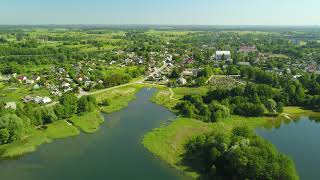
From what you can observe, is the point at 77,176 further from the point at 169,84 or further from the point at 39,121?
the point at 169,84

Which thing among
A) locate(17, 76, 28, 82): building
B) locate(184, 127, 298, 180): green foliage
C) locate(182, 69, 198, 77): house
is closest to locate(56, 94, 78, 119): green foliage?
locate(184, 127, 298, 180): green foliage

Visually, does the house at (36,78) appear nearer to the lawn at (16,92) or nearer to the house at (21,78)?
the house at (21,78)

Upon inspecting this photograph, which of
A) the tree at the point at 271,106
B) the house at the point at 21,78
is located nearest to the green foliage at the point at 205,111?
the tree at the point at 271,106

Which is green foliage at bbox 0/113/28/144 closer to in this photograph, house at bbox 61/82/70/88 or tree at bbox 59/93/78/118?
tree at bbox 59/93/78/118

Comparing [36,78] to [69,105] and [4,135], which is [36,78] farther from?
[4,135]

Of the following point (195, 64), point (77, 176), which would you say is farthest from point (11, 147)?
point (195, 64)

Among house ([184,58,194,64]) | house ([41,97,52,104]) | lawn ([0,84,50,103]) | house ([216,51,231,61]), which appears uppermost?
house ([216,51,231,61])

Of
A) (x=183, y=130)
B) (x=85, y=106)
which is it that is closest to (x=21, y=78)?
(x=85, y=106)

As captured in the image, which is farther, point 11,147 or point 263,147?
point 11,147
